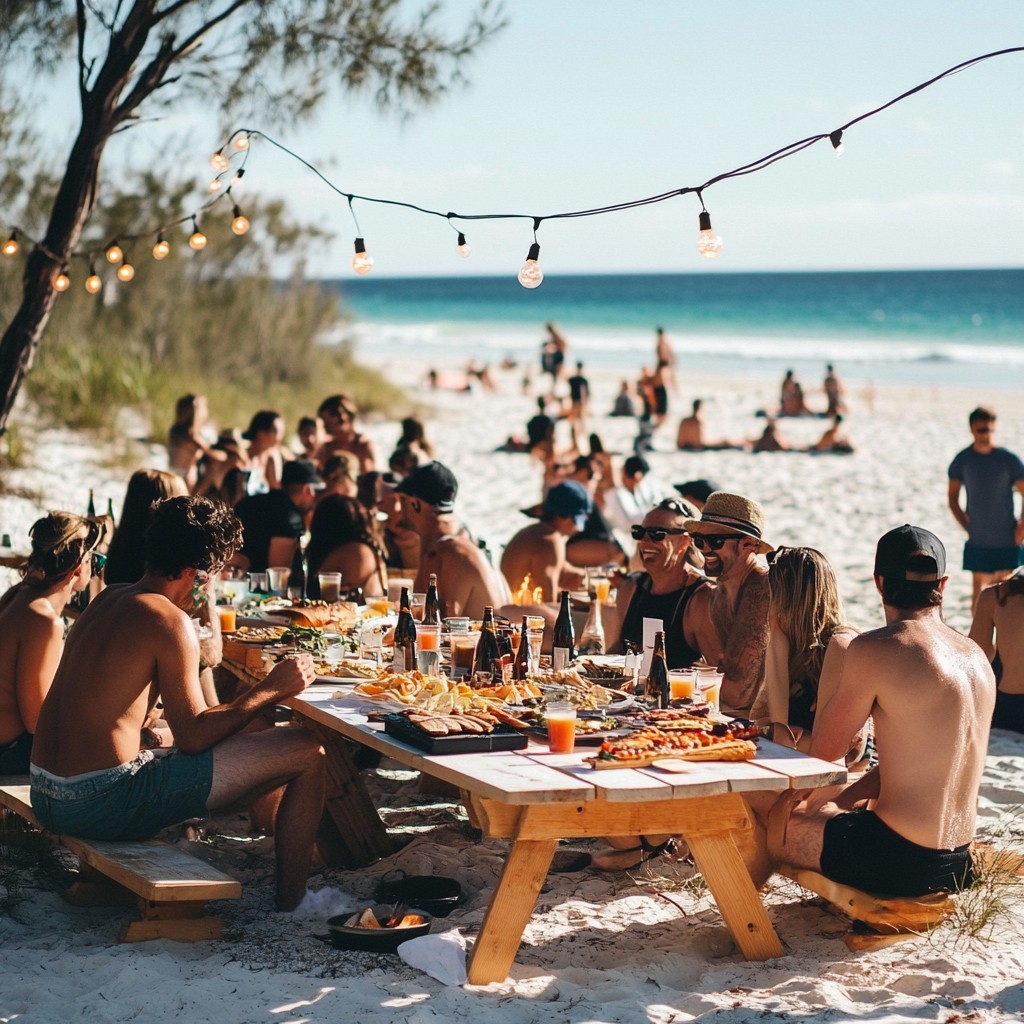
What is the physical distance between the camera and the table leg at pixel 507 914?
13.1ft

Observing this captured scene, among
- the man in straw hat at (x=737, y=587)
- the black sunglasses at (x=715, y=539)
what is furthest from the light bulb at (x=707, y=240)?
the black sunglasses at (x=715, y=539)

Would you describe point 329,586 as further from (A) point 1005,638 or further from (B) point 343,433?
(B) point 343,433

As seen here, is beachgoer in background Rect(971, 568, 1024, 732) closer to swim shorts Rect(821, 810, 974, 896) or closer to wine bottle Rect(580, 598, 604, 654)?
wine bottle Rect(580, 598, 604, 654)

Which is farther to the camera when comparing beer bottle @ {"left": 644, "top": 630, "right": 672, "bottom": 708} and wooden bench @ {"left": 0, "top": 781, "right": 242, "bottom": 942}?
beer bottle @ {"left": 644, "top": 630, "right": 672, "bottom": 708}

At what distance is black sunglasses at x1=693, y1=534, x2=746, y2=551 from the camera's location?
538 centimetres

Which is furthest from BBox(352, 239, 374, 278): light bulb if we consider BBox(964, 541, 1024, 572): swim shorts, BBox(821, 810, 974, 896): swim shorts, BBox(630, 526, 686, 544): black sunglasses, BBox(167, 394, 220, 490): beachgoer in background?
BBox(964, 541, 1024, 572): swim shorts

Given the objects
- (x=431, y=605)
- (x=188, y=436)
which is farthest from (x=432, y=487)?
(x=188, y=436)

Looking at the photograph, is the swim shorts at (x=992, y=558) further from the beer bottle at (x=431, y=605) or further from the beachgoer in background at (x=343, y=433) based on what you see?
the beer bottle at (x=431, y=605)

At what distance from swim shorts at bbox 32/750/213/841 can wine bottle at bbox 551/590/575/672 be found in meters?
1.32

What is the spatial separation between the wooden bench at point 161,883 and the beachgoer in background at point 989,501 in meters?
7.08

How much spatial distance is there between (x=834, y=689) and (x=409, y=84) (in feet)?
20.3

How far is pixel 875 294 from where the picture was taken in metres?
79.0

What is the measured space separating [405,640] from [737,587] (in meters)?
1.31

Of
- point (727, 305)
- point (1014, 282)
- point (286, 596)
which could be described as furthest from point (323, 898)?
point (1014, 282)
